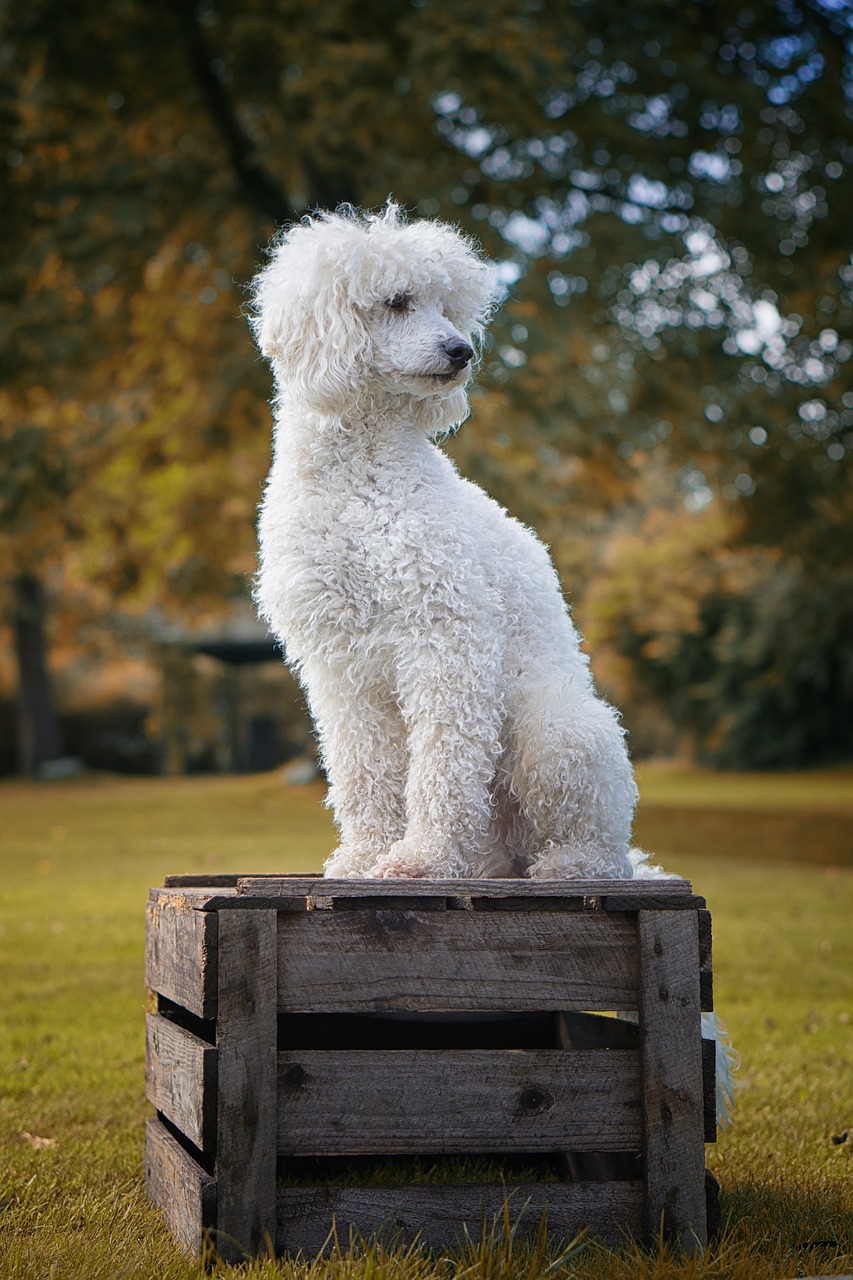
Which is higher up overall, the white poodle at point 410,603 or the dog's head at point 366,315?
the dog's head at point 366,315

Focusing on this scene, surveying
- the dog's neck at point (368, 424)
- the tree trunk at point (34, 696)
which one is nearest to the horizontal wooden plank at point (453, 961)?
the dog's neck at point (368, 424)

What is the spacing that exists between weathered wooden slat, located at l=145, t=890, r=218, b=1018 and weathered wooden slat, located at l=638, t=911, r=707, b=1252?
2.87 feet

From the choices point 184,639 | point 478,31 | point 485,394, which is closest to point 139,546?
point 485,394

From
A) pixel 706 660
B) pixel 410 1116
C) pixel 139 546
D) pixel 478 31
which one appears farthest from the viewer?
pixel 706 660

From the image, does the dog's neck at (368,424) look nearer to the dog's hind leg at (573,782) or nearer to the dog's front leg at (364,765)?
the dog's front leg at (364,765)

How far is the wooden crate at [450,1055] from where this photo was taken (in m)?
2.36

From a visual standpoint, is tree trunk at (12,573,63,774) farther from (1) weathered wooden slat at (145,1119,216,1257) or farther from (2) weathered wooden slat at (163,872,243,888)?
(1) weathered wooden slat at (145,1119,216,1257)

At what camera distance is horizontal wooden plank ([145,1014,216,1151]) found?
2.31m

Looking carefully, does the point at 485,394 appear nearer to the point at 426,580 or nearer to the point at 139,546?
the point at 139,546

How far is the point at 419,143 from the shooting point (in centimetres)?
972

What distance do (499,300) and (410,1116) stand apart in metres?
2.01

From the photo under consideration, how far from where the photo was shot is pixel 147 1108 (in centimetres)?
381

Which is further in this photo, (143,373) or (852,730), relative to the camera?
(852,730)

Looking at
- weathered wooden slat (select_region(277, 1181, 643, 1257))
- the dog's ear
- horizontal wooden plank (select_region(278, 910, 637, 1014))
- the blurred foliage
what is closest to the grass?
weathered wooden slat (select_region(277, 1181, 643, 1257))
